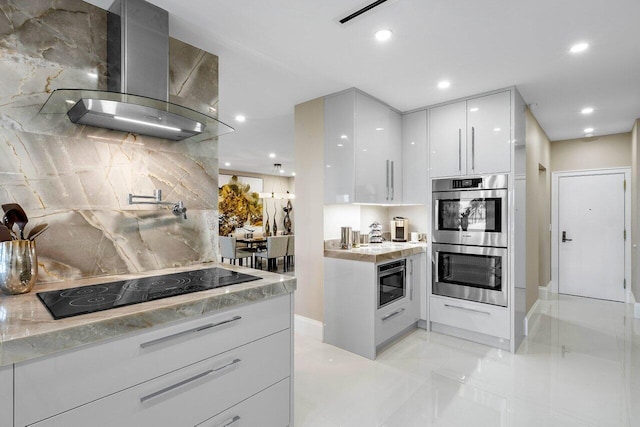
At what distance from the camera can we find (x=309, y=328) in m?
3.39

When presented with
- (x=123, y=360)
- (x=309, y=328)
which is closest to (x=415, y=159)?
(x=309, y=328)

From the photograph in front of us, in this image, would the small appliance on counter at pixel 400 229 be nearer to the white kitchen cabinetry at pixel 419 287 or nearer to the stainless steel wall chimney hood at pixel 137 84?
the white kitchen cabinetry at pixel 419 287

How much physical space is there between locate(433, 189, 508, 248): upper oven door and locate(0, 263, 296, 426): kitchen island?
87.5 inches

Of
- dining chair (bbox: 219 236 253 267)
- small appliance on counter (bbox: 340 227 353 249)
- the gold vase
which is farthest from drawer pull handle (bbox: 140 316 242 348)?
dining chair (bbox: 219 236 253 267)

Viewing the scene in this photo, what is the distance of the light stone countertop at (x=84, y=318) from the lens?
961 millimetres

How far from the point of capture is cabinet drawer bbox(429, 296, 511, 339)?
120 inches

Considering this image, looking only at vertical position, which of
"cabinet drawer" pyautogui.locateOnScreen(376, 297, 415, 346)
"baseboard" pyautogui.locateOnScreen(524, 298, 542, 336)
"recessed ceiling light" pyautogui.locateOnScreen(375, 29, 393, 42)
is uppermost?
"recessed ceiling light" pyautogui.locateOnScreen(375, 29, 393, 42)

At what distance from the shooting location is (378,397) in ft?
7.45

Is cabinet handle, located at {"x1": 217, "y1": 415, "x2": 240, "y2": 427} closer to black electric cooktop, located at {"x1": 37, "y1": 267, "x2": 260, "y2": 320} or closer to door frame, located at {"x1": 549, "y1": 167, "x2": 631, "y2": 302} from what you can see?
black electric cooktop, located at {"x1": 37, "y1": 267, "x2": 260, "y2": 320}

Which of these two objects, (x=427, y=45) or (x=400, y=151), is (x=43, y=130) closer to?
(x=427, y=45)

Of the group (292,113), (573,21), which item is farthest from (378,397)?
(292,113)

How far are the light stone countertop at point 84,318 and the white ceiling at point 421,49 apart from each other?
1597mm

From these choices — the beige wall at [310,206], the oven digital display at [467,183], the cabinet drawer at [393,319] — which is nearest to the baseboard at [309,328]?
the beige wall at [310,206]

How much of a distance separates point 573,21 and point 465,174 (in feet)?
5.00
